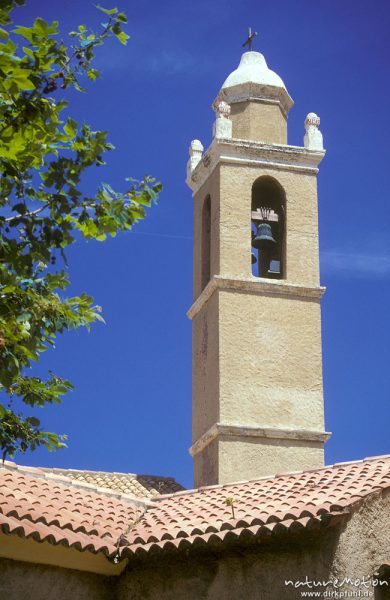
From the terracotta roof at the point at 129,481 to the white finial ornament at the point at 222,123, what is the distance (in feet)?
22.1

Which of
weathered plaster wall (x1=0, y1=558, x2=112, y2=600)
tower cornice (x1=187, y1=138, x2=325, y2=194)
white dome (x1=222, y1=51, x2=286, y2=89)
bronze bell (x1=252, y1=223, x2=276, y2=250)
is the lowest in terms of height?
weathered plaster wall (x1=0, y1=558, x2=112, y2=600)

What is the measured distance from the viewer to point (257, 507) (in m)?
13.9

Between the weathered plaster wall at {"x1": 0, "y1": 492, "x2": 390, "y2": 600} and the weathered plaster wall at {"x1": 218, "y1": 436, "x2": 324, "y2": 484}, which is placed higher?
the weathered plaster wall at {"x1": 218, "y1": 436, "x2": 324, "y2": 484}

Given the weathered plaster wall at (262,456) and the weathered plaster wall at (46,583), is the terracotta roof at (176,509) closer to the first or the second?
the weathered plaster wall at (46,583)

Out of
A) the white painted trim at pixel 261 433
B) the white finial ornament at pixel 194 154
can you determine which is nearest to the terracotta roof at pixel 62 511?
the white painted trim at pixel 261 433

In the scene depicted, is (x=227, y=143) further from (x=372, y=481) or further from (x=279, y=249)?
(x=372, y=481)

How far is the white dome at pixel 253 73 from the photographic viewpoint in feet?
80.0

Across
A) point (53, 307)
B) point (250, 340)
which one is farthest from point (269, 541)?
point (250, 340)

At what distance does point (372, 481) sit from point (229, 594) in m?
2.09

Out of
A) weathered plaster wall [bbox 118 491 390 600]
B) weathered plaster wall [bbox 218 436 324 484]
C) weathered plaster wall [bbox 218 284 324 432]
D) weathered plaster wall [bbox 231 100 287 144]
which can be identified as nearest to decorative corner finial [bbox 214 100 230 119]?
weathered plaster wall [bbox 231 100 287 144]

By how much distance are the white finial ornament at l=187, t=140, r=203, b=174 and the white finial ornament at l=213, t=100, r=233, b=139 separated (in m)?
1.49

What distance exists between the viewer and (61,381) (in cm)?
1191

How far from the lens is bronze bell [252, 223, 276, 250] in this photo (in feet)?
75.7

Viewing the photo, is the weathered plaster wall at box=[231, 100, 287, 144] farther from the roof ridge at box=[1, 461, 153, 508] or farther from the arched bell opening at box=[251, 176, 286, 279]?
the roof ridge at box=[1, 461, 153, 508]
